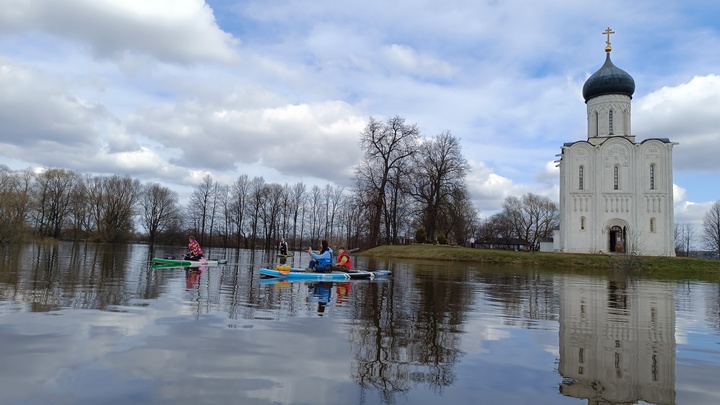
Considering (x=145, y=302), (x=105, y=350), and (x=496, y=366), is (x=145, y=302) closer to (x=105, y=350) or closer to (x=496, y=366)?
(x=105, y=350)

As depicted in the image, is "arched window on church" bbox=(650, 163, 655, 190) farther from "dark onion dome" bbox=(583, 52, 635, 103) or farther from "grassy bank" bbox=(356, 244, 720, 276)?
"grassy bank" bbox=(356, 244, 720, 276)

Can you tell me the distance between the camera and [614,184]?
46906mm

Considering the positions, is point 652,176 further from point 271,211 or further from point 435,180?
point 271,211

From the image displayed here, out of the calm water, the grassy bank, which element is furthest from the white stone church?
the calm water

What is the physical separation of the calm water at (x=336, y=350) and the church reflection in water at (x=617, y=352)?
0.11 feet

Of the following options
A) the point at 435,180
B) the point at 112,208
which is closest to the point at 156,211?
the point at 112,208

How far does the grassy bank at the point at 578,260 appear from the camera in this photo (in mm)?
38125

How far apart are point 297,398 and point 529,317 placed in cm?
811

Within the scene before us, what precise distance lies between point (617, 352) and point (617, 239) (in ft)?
144

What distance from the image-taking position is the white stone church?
45375 millimetres

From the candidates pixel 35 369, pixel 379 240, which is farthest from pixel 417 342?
pixel 379 240

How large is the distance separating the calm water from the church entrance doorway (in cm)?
3517

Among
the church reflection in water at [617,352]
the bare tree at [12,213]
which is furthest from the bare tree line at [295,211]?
the church reflection in water at [617,352]

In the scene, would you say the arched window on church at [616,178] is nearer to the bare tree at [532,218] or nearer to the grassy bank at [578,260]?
the grassy bank at [578,260]
